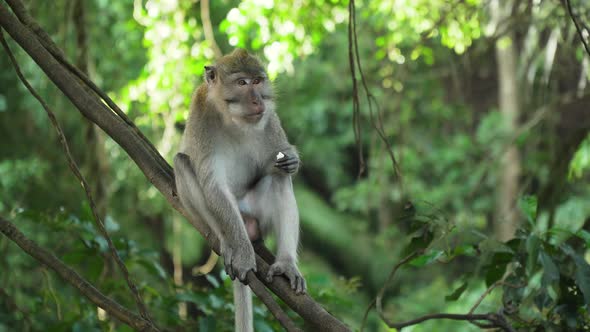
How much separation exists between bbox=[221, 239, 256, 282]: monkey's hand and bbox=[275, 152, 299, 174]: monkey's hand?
46 centimetres

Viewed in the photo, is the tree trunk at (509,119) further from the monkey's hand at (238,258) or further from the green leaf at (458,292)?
the monkey's hand at (238,258)

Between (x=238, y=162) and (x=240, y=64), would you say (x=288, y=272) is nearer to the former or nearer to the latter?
(x=238, y=162)

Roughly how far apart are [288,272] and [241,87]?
1.03m

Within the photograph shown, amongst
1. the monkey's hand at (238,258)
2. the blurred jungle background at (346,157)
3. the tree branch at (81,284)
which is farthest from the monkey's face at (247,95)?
the tree branch at (81,284)

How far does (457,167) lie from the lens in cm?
1089

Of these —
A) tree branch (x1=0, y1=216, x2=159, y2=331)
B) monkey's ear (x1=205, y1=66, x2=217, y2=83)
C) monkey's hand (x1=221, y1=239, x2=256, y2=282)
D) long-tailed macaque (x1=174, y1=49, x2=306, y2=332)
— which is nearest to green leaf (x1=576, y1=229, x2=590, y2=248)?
long-tailed macaque (x1=174, y1=49, x2=306, y2=332)

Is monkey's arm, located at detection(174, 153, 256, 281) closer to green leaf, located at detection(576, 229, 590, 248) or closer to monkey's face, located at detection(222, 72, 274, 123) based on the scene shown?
monkey's face, located at detection(222, 72, 274, 123)

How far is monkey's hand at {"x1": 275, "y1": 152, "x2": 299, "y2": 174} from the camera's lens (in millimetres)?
3486

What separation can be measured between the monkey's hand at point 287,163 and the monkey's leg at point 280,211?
0.13 metres

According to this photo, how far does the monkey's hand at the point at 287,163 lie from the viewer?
11.4 ft

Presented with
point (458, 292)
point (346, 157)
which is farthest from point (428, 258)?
point (346, 157)

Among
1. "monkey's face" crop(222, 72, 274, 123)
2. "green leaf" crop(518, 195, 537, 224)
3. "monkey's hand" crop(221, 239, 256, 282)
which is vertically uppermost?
"monkey's face" crop(222, 72, 274, 123)

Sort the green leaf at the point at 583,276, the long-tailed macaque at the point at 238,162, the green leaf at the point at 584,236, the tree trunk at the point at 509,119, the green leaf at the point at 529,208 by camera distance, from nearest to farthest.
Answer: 1. the green leaf at the point at 583,276
2. the green leaf at the point at 584,236
3. the green leaf at the point at 529,208
4. the long-tailed macaque at the point at 238,162
5. the tree trunk at the point at 509,119

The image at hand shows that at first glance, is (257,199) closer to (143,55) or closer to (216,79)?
(216,79)
